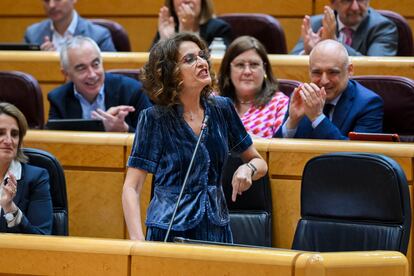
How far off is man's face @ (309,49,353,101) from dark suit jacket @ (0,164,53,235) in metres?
0.68

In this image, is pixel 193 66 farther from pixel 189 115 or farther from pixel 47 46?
pixel 47 46

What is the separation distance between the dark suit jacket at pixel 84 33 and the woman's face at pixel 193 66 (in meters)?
1.39

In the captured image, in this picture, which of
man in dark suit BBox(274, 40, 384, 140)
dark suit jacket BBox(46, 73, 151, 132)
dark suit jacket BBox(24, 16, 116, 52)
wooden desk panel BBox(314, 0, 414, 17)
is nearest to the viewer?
man in dark suit BBox(274, 40, 384, 140)

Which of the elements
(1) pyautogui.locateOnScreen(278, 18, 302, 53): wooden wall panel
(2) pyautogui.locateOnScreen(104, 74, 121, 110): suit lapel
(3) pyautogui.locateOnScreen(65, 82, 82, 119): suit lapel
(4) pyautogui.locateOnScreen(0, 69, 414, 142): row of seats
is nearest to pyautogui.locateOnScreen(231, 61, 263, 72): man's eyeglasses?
(4) pyautogui.locateOnScreen(0, 69, 414, 142): row of seats

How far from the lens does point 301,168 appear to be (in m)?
2.29

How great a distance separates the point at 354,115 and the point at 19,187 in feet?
2.54

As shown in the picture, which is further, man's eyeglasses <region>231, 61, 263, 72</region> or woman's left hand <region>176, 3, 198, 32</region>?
woman's left hand <region>176, 3, 198, 32</region>

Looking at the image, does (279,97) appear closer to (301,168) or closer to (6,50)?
(301,168)

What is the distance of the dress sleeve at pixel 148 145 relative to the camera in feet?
5.85

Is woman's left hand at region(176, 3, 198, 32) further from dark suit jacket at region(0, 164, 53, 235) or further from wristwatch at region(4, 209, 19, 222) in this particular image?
wristwatch at region(4, 209, 19, 222)

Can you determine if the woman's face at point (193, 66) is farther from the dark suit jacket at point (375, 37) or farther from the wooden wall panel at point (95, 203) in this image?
the dark suit jacket at point (375, 37)

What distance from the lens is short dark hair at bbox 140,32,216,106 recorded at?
1813 mm

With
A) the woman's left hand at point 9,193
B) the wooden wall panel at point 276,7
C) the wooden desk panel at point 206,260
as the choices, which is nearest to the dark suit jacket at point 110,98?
the woman's left hand at point 9,193

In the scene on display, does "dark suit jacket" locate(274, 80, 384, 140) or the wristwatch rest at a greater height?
"dark suit jacket" locate(274, 80, 384, 140)
